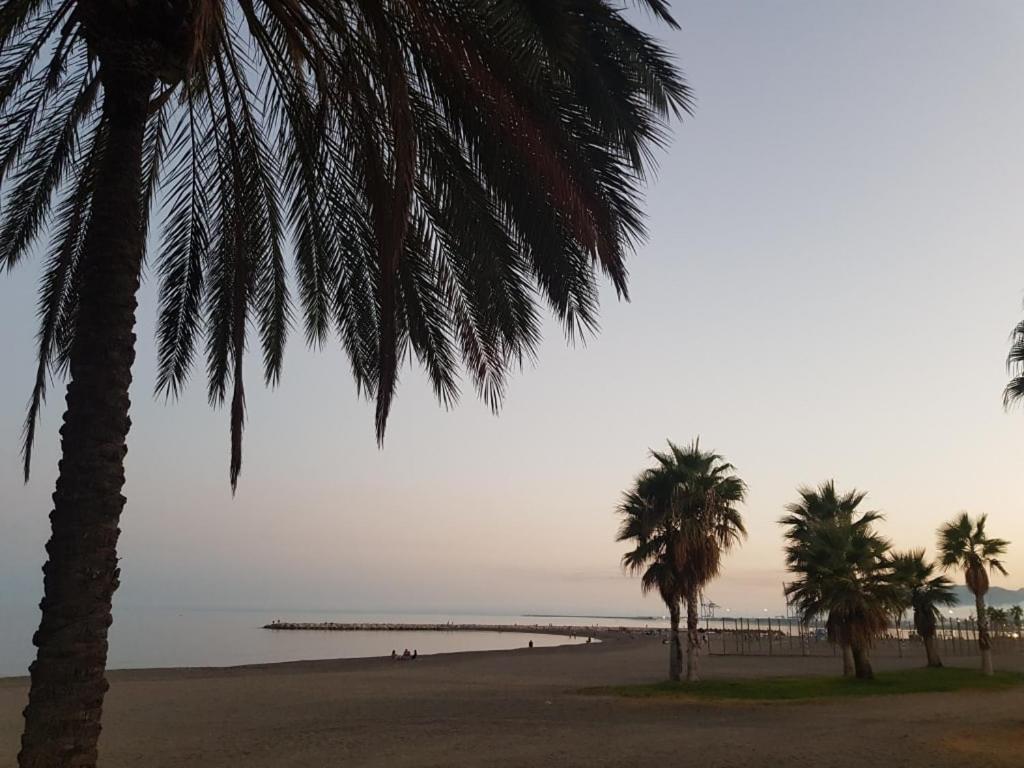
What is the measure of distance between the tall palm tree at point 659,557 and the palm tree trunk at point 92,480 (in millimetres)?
22884

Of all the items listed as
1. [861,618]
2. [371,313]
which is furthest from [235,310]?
[861,618]

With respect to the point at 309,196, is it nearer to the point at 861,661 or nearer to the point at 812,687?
the point at 812,687

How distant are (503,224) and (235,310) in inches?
132

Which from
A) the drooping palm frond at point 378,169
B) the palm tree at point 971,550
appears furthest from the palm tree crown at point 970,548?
the drooping palm frond at point 378,169

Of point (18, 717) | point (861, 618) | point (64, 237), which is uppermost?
point (64, 237)

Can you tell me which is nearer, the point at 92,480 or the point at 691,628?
the point at 92,480

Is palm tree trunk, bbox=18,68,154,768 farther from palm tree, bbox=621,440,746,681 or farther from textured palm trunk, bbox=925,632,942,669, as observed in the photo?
textured palm trunk, bbox=925,632,942,669

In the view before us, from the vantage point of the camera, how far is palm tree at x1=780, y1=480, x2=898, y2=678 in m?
27.5

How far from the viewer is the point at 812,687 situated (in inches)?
1013


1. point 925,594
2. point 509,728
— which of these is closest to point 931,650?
point 925,594

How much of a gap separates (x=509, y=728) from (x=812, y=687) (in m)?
13.0

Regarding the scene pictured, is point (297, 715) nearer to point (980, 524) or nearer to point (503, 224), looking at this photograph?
point (503, 224)

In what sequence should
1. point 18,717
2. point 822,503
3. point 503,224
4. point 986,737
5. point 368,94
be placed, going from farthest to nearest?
point 822,503 < point 18,717 < point 986,737 < point 503,224 < point 368,94

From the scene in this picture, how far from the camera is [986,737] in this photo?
1625cm
